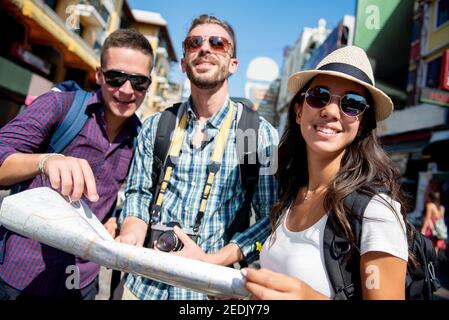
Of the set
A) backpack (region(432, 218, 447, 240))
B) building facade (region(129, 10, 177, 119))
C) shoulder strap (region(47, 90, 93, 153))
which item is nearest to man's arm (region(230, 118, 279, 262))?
shoulder strap (region(47, 90, 93, 153))

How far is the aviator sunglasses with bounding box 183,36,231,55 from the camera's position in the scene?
2.16m

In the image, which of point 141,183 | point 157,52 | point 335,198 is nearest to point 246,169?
point 141,183

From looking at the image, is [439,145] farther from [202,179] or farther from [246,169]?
[202,179]

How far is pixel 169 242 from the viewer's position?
5.54 ft

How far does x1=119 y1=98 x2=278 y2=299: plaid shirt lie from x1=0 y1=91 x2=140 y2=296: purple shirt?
0.14 metres

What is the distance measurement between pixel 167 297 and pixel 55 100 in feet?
4.21

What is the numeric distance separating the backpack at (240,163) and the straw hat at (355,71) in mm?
577

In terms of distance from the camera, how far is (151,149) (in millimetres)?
2041

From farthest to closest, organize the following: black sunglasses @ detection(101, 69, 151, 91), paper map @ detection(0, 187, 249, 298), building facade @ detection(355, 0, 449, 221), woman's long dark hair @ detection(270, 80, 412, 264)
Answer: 1. building facade @ detection(355, 0, 449, 221)
2. black sunglasses @ detection(101, 69, 151, 91)
3. woman's long dark hair @ detection(270, 80, 412, 264)
4. paper map @ detection(0, 187, 249, 298)

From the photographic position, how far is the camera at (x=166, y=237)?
1.67m

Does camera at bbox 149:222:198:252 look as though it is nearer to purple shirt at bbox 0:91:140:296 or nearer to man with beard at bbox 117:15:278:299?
man with beard at bbox 117:15:278:299

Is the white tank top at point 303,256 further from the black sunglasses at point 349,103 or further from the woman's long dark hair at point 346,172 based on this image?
the black sunglasses at point 349,103

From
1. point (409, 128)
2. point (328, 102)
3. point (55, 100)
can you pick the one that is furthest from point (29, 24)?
point (409, 128)
